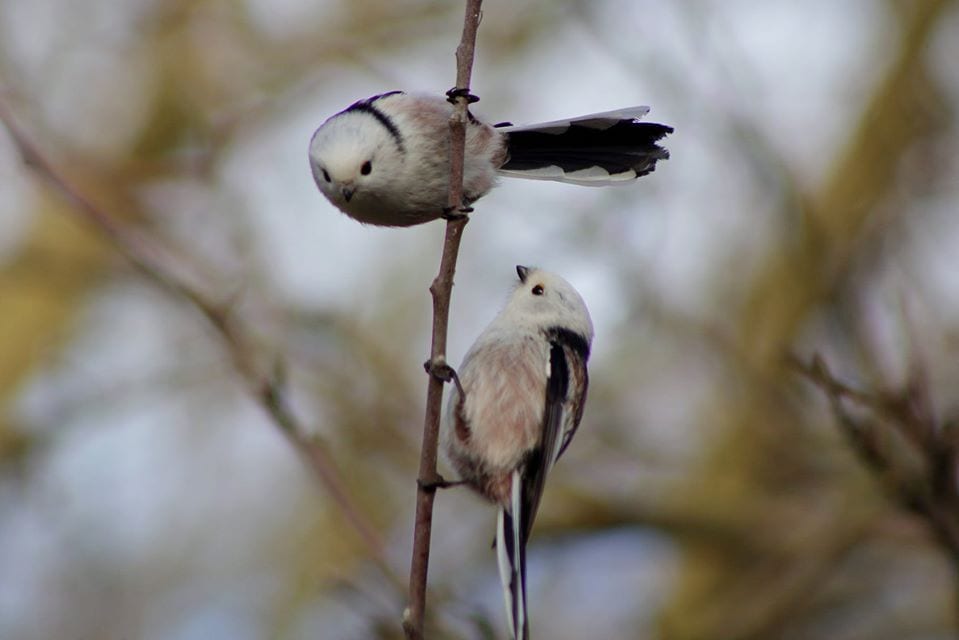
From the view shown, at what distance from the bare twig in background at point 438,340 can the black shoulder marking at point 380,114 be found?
0.62m

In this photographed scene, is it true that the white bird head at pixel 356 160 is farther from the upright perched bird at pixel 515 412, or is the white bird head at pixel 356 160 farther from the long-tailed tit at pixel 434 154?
the upright perched bird at pixel 515 412

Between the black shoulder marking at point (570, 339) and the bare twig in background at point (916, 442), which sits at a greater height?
the black shoulder marking at point (570, 339)

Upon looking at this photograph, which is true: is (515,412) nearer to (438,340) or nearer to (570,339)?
(570,339)

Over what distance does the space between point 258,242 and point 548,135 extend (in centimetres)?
233

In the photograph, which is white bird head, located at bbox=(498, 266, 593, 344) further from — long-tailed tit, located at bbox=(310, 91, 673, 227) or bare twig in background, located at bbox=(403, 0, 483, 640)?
bare twig in background, located at bbox=(403, 0, 483, 640)

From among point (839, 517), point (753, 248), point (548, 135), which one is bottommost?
point (839, 517)

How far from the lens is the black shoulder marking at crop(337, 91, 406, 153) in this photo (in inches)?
120

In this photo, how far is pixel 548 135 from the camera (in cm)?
344

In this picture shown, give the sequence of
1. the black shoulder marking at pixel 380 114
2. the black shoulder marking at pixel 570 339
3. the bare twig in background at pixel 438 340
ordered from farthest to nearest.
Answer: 1. the black shoulder marking at pixel 570 339
2. the black shoulder marking at pixel 380 114
3. the bare twig in background at pixel 438 340

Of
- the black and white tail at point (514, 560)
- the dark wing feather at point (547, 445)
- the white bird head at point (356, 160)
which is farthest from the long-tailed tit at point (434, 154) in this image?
the black and white tail at point (514, 560)

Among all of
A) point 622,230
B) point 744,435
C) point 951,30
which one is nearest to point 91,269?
point 622,230

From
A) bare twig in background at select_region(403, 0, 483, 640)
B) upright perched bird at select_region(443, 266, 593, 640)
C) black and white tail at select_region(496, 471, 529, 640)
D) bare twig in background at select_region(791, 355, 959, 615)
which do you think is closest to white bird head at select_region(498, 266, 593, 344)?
upright perched bird at select_region(443, 266, 593, 640)

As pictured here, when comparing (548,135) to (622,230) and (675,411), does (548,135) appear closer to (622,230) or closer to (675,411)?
(622,230)

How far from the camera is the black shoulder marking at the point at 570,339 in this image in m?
3.27
